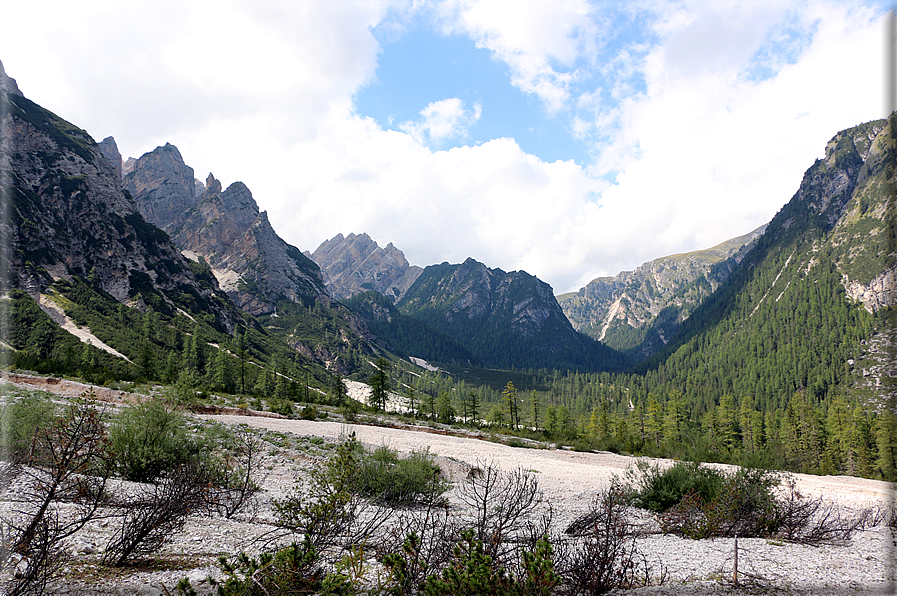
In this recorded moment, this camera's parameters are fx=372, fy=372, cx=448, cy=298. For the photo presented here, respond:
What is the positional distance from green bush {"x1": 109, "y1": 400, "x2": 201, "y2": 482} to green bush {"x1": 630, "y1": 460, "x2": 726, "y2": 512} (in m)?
14.6

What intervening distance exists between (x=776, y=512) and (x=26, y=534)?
15.0m

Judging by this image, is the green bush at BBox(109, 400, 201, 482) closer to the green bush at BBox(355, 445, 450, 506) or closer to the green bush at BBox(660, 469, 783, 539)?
the green bush at BBox(355, 445, 450, 506)

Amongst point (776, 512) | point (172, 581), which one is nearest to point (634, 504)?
point (776, 512)

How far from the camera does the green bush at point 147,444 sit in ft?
33.5

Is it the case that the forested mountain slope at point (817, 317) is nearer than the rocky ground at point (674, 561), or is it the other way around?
the rocky ground at point (674, 561)

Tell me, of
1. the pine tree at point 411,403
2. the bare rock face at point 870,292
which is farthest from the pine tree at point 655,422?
the bare rock face at point 870,292

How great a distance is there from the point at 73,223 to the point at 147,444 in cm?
16056

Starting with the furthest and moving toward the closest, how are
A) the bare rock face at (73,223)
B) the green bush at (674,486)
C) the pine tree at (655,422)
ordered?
the bare rock face at (73,223) < the pine tree at (655,422) < the green bush at (674,486)

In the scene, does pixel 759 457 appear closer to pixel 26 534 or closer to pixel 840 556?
pixel 840 556

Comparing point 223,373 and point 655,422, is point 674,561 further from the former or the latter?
point 223,373

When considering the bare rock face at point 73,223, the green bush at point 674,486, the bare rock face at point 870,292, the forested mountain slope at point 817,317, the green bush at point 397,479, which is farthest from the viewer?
the bare rock face at point 870,292

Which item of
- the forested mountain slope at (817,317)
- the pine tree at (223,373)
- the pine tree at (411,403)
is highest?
the forested mountain slope at (817,317)

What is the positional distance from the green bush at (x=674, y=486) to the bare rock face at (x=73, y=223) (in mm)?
137190

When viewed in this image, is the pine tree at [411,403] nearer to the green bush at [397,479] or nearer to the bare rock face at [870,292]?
the green bush at [397,479]
